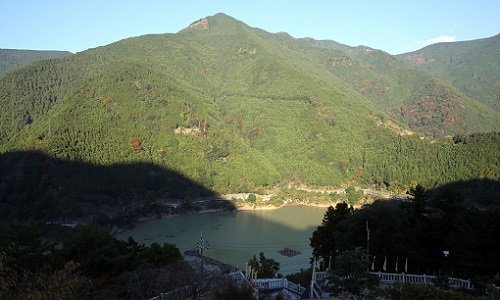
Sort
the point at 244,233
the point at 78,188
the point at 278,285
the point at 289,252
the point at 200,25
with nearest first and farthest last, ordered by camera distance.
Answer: the point at 278,285
the point at 289,252
the point at 244,233
the point at 78,188
the point at 200,25

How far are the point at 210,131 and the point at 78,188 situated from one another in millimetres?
29165

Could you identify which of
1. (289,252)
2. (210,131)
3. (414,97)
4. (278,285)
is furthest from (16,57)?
(278,285)

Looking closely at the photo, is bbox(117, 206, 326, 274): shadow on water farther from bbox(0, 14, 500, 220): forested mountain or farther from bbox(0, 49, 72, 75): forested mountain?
bbox(0, 49, 72, 75): forested mountain

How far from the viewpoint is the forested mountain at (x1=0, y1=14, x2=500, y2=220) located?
5859 cm

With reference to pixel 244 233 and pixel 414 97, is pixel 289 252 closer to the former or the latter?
pixel 244 233

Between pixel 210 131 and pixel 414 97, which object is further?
pixel 414 97

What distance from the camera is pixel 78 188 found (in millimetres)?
53312

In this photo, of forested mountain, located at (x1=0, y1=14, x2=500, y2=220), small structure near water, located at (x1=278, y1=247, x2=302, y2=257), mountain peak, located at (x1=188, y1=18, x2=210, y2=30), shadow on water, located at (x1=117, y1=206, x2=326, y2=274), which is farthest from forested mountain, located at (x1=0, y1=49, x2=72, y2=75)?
Answer: small structure near water, located at (x1=278, y1=247, x2=302, y2=257)

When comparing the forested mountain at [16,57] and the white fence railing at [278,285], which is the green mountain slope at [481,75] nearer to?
the white fence railing at [278,285]

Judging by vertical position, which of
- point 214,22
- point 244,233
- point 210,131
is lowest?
point 244,233

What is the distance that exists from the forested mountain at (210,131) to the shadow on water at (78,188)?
0.24m

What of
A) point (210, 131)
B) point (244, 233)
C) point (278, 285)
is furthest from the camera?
point (210, 131)

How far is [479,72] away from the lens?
177250 millimetres

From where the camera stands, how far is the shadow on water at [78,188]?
49062 millimetres
